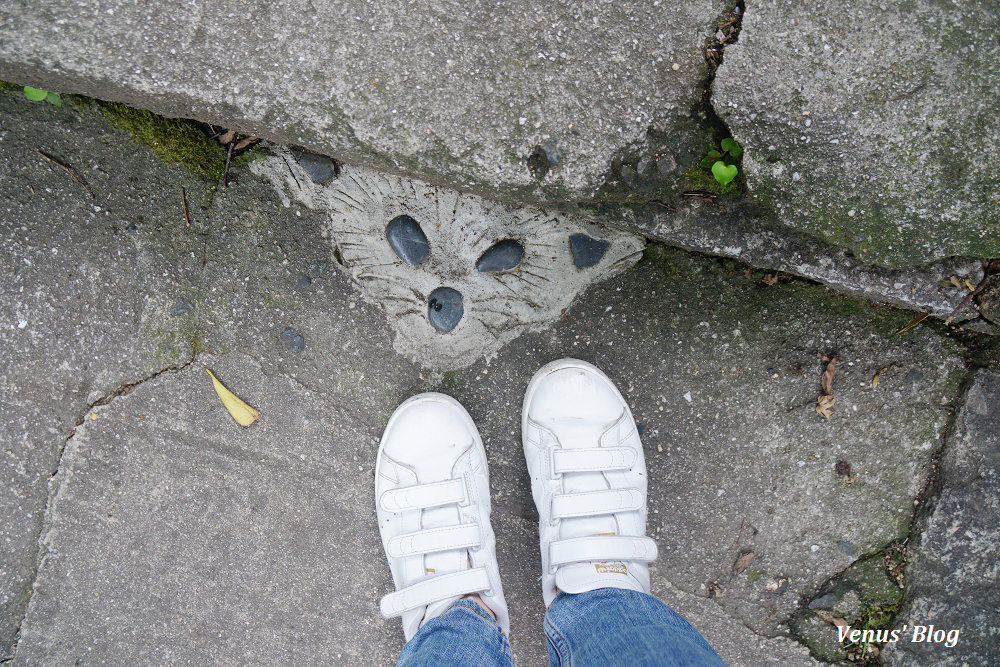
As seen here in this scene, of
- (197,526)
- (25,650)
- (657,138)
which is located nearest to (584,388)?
(657,138)

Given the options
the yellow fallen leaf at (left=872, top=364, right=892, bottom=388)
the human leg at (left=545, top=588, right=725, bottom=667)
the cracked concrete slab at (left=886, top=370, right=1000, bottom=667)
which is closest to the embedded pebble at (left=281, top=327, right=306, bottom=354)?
the human leg at (left=545, top=588, right=725, bottom=667)

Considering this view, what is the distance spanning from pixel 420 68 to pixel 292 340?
3.14 feet

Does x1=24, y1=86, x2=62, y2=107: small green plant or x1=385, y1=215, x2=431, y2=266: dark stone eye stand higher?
x1=24, y1=86, x2=62, y2=107: small green plant

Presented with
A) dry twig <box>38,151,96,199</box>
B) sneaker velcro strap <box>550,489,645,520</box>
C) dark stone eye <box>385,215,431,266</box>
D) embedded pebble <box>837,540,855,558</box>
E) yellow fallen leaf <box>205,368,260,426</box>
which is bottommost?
embedded pebble <box>837,540,855,558</box>

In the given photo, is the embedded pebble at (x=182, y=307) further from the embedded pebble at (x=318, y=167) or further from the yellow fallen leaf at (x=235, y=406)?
the embedded pebble at (x=318, y=167)

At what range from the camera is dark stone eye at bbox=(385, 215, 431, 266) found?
175 cm

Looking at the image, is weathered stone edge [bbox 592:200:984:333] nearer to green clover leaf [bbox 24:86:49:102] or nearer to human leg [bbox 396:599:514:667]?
human leg [bbox 396:599:514:667]

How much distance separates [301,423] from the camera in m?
1.88

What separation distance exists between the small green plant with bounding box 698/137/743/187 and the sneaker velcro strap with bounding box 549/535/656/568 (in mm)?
1114

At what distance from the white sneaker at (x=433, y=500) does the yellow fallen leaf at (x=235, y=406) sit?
45cm

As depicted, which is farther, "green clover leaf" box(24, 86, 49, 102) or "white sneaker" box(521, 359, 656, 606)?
"white sneaker" box(521, 359, 656, 606)

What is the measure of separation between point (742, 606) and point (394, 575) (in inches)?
46.5

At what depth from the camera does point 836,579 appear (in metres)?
1.88

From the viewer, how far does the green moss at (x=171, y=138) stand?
5.65ft
